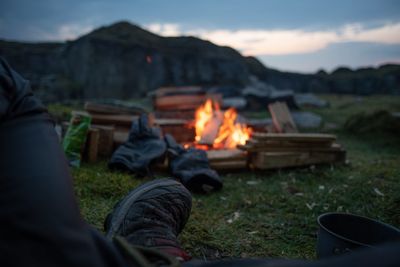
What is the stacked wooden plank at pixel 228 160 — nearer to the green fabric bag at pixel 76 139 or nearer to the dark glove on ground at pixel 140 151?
the dark glove on ground at pixel 140 151

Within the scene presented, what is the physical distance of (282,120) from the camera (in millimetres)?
8086

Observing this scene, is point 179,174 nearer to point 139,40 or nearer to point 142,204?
point 142,204

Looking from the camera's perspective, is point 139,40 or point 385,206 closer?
point 385,206

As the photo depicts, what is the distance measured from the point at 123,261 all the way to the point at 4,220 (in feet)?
1.66

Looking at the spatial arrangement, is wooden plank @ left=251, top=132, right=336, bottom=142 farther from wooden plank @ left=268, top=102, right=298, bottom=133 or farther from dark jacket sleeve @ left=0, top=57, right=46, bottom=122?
dark jacket sleeve @ left=0, top=57, right=46, bottom=122

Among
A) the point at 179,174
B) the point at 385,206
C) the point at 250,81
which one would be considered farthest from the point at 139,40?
the point at 385,206

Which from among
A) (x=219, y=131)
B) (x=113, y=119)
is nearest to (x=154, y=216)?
(x=113, y=119)

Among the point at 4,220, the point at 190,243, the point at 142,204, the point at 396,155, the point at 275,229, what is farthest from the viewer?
the point at 396,155

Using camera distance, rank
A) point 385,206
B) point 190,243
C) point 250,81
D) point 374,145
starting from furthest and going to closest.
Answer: point 250,81
point 374,145
point 385,206
point 190,243

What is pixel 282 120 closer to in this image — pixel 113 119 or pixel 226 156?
pixel 226 156

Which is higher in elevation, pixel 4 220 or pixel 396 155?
pixel 4 220

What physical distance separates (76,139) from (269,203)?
313 centimetres

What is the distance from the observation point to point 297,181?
17.9ft

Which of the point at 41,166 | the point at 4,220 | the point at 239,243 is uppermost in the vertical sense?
the point at 41,166
